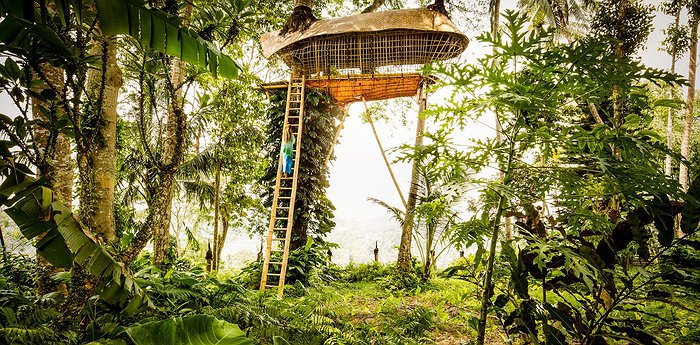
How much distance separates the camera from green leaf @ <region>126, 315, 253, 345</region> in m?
1.57

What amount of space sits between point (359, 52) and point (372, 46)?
24 centimetres

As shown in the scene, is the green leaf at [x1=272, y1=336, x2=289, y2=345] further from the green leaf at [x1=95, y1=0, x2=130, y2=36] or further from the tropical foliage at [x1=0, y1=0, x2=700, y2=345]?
the green leaf at [x1=95, y1=0, x2=130, y2=36]

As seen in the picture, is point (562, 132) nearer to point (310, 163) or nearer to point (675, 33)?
point (310, 163)

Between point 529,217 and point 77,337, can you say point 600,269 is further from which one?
point 77,337

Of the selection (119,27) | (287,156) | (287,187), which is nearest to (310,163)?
(287,187)

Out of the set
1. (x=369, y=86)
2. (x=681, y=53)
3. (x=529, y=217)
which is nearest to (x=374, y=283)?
(x=369, y=86)

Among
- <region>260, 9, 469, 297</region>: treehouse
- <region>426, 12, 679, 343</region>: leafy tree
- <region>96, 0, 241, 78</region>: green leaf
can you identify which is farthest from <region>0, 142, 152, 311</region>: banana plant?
<region>260, 9, 469, 297</region>: treehouse

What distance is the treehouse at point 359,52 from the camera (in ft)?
16.7

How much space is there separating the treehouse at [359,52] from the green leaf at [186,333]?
3.71 m

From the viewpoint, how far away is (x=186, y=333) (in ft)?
5.23

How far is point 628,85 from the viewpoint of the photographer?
1.58 meters

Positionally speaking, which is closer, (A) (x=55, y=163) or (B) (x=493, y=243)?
(B) (x=493, y=243)

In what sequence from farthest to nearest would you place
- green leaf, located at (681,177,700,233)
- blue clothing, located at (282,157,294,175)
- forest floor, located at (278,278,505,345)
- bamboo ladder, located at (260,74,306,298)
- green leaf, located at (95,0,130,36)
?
blue clothing, located at (282,157,294,175), bamboo ladder, located at (260,74,306,298), forest floor, located at (278,278,505,345), green leaf, located at (95,0,130,36), green leaf, located at (681,177,700,233)

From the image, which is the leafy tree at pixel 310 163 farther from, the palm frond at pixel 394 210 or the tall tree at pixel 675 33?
the tall tree at pixel 675 33
